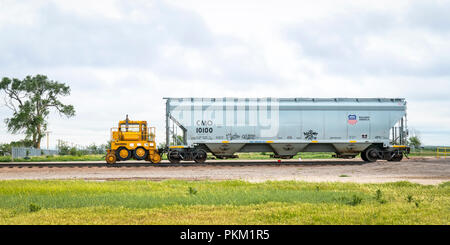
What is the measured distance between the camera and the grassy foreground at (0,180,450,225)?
8.88 m

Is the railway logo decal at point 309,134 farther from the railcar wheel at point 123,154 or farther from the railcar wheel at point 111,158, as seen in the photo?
the railcar wheel at point 111,158

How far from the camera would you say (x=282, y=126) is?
2708 centimetres

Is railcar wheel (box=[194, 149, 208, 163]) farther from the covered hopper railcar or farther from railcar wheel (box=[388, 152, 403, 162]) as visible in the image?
railcar wheel (box=[388, 152, 403, 162])

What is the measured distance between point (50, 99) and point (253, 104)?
37.7 meters

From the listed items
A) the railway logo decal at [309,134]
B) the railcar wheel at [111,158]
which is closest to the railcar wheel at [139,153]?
the railcar wheel at [111,158]

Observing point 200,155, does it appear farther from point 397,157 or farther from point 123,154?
point 397,157

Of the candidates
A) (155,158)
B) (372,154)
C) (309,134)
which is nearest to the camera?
(155,158)

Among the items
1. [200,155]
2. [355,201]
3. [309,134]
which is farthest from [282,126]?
[355,201]

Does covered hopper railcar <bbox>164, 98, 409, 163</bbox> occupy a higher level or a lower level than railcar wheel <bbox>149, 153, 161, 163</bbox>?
higher

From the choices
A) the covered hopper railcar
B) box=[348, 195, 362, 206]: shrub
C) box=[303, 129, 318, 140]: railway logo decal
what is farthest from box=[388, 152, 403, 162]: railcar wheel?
box=[348, 195, 362, 206]: shrub

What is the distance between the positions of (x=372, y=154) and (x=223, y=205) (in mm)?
20484

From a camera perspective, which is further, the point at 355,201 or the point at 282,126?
the point at 282,126

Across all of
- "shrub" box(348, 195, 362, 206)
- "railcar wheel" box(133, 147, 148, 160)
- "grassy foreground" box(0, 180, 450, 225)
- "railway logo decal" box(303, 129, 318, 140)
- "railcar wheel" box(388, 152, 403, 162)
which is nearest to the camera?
"grassy foreground" box(0, 180, 450, 225)
